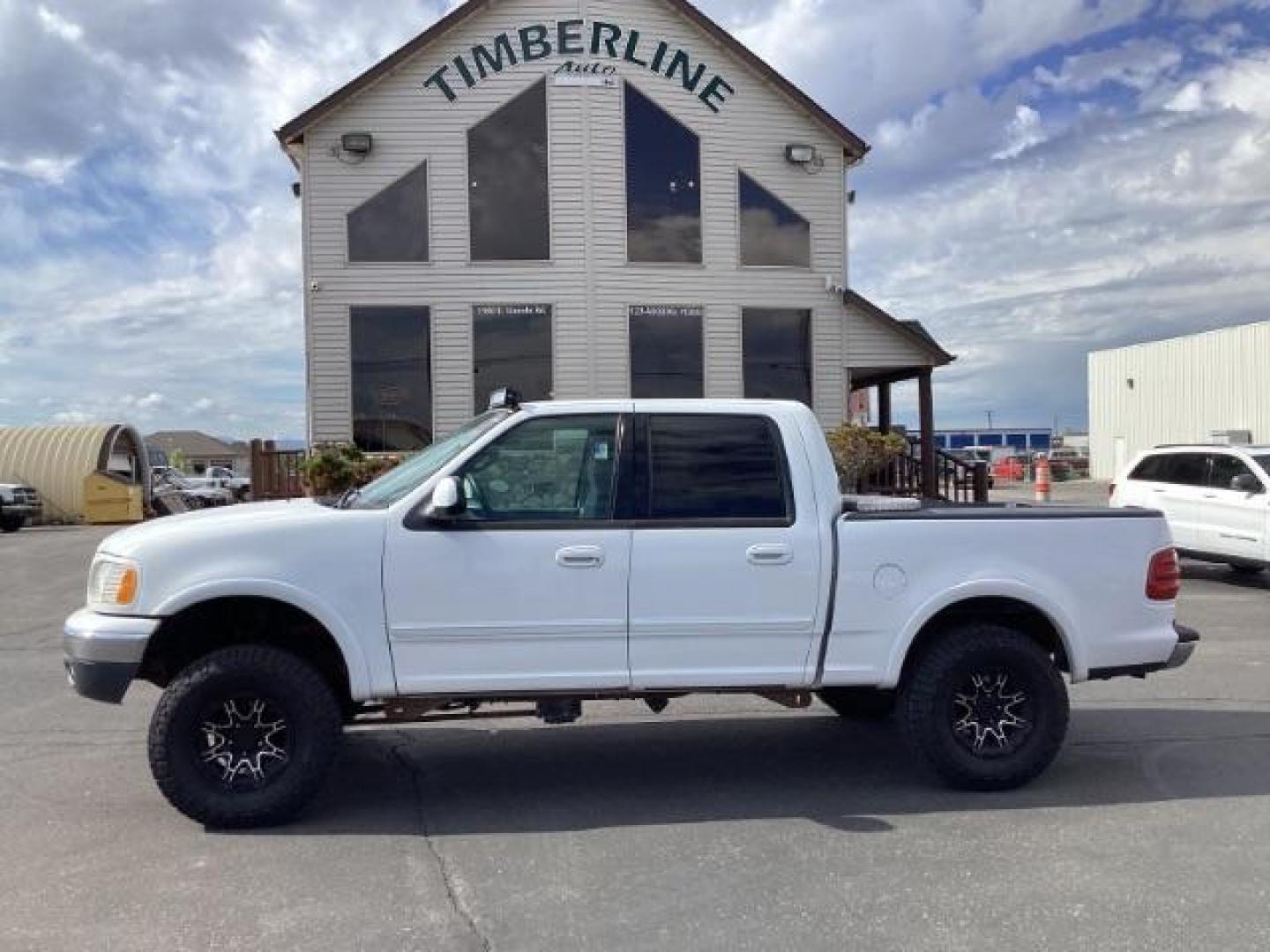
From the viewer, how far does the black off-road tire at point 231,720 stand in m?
5.19

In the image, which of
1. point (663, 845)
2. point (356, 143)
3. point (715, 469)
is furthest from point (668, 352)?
point (663, 845)

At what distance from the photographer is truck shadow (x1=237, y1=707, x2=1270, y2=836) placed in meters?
5.49

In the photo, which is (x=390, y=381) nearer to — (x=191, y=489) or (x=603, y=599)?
(x=603, y=599)

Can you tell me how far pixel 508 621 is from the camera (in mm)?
5309

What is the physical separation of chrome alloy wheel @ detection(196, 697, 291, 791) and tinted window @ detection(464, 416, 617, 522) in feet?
4.25

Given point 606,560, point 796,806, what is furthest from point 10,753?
point 796,806

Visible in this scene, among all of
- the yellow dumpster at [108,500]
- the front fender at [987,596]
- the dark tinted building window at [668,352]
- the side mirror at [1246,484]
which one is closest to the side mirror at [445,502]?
the front fender at [987,596]

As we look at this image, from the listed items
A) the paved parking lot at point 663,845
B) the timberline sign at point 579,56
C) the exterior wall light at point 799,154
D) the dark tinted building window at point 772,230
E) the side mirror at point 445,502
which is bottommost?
the paved parking lot at point 663,845

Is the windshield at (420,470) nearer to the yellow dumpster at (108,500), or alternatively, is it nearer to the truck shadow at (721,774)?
the truck shadow at (721,774)

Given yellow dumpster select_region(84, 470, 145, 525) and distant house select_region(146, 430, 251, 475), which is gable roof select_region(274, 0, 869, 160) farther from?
distant house select_region(146, 430, 251, 475)

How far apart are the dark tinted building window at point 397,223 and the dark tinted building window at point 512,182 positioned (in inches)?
28.3

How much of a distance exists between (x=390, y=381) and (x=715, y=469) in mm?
12205

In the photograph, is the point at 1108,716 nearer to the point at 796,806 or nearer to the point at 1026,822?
the point at 1026,822

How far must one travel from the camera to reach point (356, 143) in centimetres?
1691
